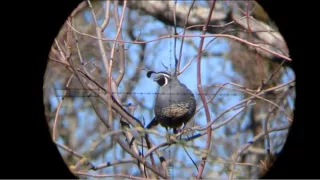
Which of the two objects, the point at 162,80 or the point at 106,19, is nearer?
the point at 162,80

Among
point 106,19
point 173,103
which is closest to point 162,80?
point 173,103

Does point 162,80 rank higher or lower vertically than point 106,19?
lower

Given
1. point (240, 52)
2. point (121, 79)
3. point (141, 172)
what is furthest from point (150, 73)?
point (240, 52)

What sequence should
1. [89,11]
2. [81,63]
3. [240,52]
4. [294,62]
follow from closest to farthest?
[294,62]
[81,63]
[89,11]
[240,52]

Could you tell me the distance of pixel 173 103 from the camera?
2803 millimetres

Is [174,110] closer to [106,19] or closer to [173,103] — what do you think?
[173,103]

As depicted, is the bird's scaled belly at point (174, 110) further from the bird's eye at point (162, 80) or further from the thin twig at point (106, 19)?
the thin twig at point (106, 19)

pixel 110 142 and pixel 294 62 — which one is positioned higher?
pixel 294 62

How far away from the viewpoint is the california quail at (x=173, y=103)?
9.20 ft

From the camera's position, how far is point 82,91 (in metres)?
2.96

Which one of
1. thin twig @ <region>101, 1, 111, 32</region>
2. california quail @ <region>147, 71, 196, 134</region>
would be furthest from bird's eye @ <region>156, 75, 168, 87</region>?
thin twig @ <region>101, 1, 111, 32</region>

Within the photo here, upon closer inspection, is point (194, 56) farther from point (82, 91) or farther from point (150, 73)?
point (82, 91)

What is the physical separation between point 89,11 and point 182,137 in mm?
728

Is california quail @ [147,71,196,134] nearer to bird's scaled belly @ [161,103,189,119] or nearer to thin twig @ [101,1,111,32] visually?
bird's scaled belly @ [161,103,189,119]
